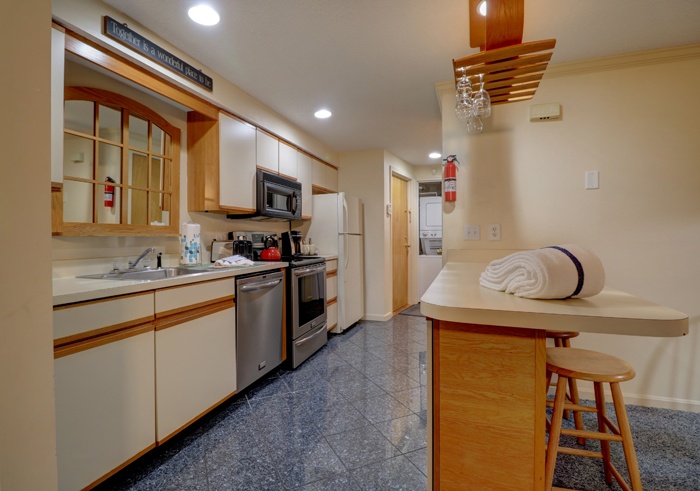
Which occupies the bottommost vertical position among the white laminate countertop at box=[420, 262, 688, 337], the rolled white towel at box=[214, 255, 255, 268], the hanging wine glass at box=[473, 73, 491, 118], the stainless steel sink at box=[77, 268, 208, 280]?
the white laminate countertop at box=[420, 262, 688, 337]

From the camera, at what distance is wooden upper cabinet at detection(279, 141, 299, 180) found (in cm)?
329

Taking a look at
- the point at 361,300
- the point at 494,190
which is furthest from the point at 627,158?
the point at 361,300

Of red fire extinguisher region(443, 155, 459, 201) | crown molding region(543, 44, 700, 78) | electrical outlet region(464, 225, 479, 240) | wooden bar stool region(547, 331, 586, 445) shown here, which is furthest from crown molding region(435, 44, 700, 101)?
wooden bar stool region(547, 331, 586, 445)

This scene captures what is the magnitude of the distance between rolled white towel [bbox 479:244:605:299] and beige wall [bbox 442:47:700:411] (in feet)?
4.62

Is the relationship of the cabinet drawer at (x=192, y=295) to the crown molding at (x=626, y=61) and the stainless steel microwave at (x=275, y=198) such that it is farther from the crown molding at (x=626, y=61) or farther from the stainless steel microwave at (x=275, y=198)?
the crown molding at (x=626, y=61)

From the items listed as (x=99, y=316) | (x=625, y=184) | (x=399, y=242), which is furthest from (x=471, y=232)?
(x=399, y=242)

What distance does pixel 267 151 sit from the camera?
3.06m

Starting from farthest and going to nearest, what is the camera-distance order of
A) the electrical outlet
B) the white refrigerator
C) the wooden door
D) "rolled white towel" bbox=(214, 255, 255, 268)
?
the wooden door < the white refrigerator < the electrical outlet < "rolled white towel" bbox=(214, 255, 255, 268)

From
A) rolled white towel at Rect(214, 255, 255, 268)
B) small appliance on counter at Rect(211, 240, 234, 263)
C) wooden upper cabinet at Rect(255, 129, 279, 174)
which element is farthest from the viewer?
wooden upper cabinet at Rect(255, 129, 279, 174)

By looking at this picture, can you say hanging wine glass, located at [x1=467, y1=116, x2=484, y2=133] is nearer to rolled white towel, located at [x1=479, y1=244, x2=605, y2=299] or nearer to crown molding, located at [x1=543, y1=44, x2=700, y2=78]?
crown molding, located at [x1=543, y1=44, x2=700, y2=78]

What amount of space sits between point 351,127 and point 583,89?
2.04 meters

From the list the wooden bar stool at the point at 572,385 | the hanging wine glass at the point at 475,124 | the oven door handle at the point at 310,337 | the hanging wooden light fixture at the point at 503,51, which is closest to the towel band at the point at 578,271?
the wooden bar stool at the point at 572,385

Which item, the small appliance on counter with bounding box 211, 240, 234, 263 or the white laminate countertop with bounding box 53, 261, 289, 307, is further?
the small appliance on counter with bounding box 211, 240, 234, 263

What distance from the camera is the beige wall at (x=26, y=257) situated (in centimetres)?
61
